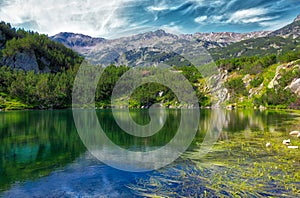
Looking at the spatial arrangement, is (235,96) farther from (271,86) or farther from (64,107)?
(64,107)

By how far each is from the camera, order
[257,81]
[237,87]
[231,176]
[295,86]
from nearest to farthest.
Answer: [231,176]
[295,86]
[257,81]
[237,87]

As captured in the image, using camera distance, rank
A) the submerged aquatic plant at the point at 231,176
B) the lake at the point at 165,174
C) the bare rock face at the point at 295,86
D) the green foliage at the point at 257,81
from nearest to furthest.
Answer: the submerged aquatic plant at the point at 231,176 < the lake at the point at 165,174 < the bare rock face at the point at 295,86 < the green foliage at the point at 257,81

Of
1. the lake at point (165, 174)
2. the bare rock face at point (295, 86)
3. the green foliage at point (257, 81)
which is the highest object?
the green foliage at point (257, 81)

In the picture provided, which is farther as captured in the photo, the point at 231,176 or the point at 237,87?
the point at 237,87

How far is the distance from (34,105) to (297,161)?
161 metres

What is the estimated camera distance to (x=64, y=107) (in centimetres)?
17625

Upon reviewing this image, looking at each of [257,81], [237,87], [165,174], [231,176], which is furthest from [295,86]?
[165,174]

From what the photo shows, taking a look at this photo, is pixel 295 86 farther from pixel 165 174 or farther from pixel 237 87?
pixel 165 174

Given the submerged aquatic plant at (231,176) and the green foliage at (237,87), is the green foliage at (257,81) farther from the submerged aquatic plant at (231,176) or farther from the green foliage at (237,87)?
the submerged aquatic plant at (231,176)

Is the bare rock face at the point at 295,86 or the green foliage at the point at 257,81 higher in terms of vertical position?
the green foliage at the point at 257,81

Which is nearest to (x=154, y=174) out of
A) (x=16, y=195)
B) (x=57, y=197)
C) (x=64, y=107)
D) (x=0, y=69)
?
(x=57, y=197)

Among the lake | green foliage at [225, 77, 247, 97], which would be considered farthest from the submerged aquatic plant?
green foliage at [225, 77, 247, 97]

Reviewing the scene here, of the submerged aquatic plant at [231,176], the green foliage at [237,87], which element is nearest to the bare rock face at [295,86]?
the green foliage at [237,87]

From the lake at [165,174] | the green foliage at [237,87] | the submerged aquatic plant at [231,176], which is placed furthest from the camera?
the green foliage at [237,87]
